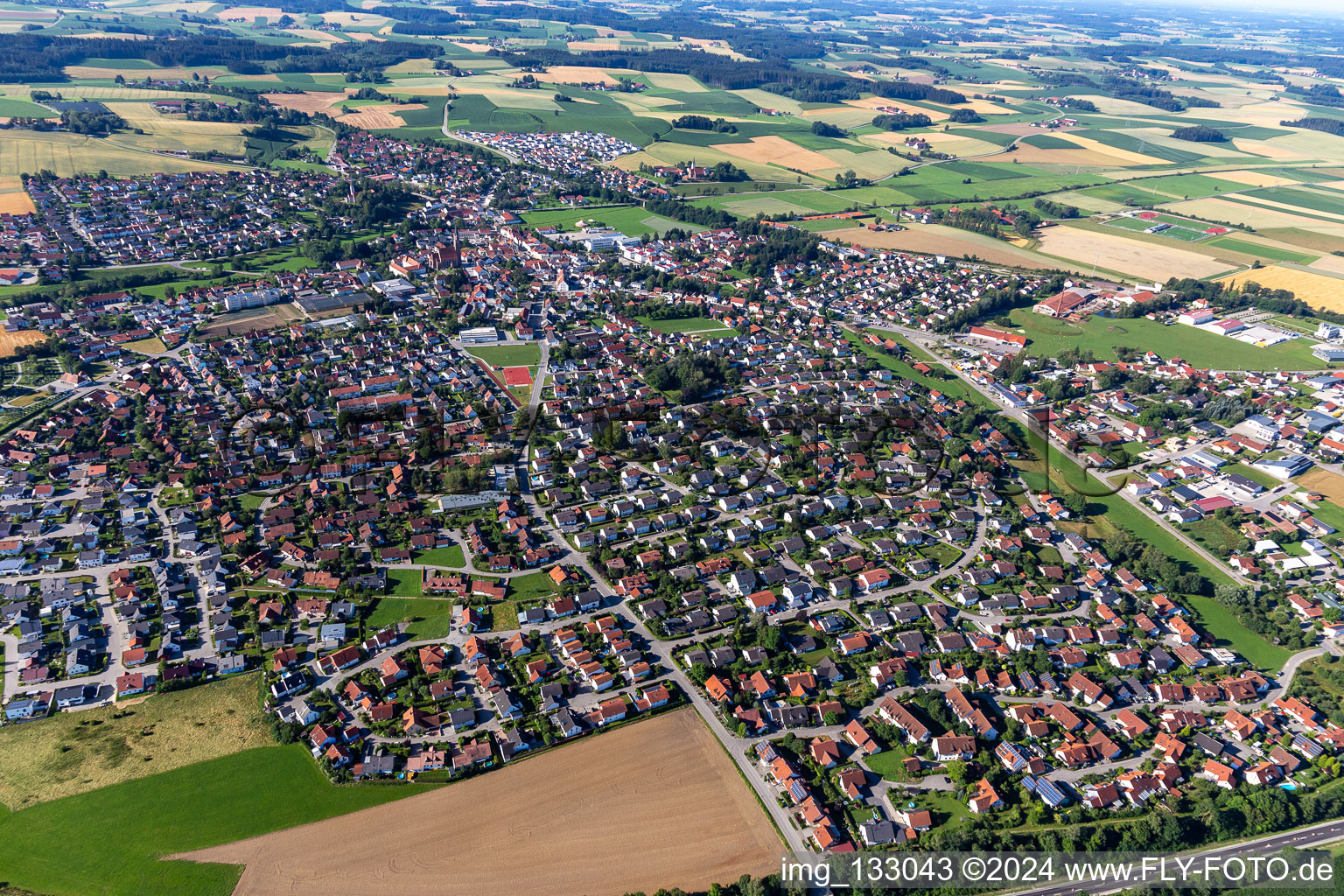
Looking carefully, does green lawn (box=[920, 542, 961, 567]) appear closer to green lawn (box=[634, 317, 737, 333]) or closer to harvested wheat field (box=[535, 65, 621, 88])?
green lawn (box=[634, 317, 737, 333])

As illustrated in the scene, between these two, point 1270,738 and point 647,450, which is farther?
point 647,450

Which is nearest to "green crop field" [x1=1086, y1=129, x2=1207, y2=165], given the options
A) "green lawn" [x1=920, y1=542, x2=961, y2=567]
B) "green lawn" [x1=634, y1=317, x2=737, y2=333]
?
"green lawn" [x1=634, y1=317, x2=737, y2=333]

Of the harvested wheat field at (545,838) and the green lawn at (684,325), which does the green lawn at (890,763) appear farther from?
the green lawn at (684,325)

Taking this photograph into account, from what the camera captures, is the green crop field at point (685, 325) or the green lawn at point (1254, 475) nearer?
the green lawn at point (1254, 475)

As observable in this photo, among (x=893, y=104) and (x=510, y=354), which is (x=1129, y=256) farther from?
(x=893, y=104)

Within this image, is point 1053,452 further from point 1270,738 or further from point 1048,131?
point 1048,131

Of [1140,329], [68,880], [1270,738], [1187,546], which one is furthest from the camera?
[1140,329]

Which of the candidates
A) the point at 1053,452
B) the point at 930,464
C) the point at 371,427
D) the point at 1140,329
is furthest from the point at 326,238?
the point at 1140,329

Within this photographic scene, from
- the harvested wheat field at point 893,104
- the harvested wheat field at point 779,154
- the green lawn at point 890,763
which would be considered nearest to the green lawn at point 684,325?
the green lawn at point 890,763
